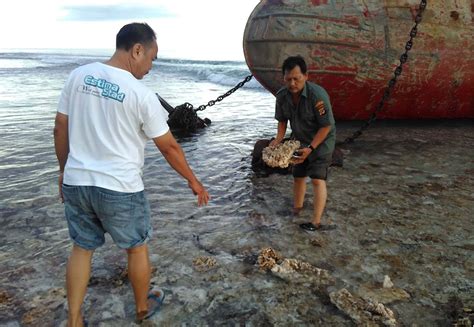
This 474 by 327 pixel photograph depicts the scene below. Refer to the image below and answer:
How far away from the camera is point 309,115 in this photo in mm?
3662

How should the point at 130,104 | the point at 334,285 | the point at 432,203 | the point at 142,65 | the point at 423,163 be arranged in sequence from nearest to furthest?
the point at 130,104 → the point at 142,65 → the point at 334,285 → the point at 432,203 → the point at 423,163

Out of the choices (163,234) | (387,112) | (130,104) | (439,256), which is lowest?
(163,234)

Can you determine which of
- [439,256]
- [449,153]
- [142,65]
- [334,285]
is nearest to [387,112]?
[449,153]

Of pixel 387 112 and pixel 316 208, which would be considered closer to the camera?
pixel 316 208

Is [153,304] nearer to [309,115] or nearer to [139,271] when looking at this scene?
[139,271]

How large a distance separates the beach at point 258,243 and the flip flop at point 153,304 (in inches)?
1.8

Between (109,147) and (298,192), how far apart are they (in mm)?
2460

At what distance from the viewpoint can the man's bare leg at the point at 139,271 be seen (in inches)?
91.4

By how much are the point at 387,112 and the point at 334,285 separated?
17.8 feet

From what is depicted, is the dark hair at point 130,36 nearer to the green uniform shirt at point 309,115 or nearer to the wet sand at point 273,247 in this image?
the wet sand at point 273,247

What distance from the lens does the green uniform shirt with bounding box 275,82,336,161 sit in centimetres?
355

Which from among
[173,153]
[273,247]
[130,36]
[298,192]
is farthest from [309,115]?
[130,36]

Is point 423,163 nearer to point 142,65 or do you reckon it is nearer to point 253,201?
point 253,201

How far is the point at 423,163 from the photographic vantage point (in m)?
5.81
